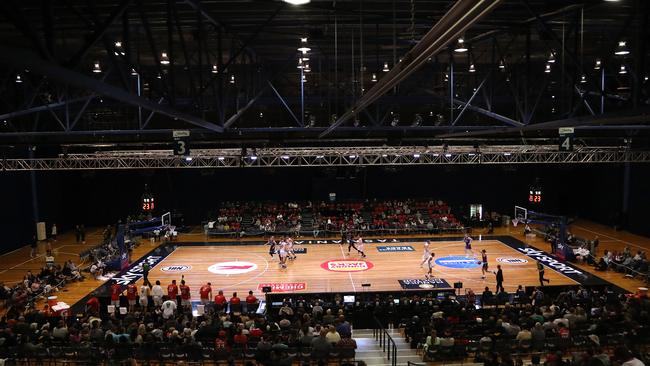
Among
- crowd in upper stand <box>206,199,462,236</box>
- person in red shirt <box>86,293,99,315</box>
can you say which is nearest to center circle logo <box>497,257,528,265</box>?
crowd in upper stand <box>206,199,462,236</box>

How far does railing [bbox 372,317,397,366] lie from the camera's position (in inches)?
540

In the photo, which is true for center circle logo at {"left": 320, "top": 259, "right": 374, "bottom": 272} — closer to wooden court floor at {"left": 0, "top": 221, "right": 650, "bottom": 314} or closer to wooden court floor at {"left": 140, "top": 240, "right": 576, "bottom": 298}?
wooden court floor at {"left": 140, "top": 240, "right": 576, "bottom": 298}

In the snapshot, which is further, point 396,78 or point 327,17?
point 327,17

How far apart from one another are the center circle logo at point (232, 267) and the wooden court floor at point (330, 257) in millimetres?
1144

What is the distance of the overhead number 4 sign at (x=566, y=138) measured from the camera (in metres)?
21.6

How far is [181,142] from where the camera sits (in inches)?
803

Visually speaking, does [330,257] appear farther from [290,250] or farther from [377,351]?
[377,351]

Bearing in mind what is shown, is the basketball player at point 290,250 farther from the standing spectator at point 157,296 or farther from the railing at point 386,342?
the railing at point 386,342

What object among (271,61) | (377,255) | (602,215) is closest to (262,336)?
(271,61)

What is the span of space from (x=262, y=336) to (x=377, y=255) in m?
16.0

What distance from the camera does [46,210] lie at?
3625cm

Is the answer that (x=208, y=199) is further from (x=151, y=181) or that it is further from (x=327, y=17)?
(x=327, y=17)

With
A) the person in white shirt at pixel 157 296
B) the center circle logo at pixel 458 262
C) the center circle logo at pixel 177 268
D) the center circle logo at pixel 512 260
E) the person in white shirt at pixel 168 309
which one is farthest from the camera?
the center circle logo at pixel 512 260

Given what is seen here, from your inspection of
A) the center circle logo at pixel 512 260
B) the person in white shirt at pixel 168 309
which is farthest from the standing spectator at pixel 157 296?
the center circle logo at pixel 512 260
